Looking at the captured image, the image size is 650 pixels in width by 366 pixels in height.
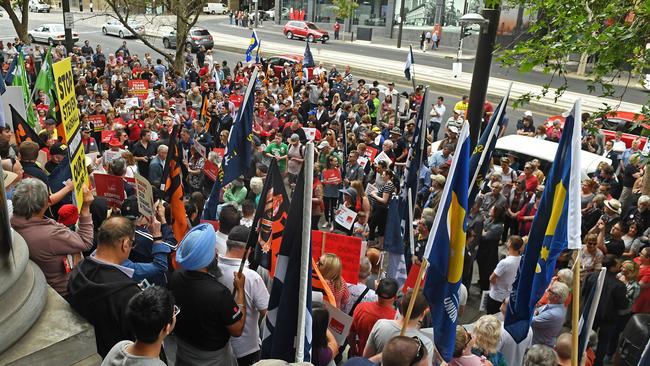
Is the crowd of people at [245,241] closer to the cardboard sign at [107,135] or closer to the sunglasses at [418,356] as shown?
the sunglasses at [418,356]

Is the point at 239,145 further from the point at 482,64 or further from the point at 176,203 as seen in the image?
the point at 482,64

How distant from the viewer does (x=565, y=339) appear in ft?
14.6

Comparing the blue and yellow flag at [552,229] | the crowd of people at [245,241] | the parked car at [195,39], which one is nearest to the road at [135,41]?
the parked car at [195,39]

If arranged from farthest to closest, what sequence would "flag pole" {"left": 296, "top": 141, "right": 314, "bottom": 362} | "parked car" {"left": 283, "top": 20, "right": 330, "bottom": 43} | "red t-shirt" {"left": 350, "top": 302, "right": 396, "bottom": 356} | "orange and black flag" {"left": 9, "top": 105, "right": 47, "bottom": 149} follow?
"parked car" {"left": 283, "top": 20, "right": 330, "bottom": 43}, "orange and black flag" {"left": 9, "top": 105, "right": 47, "bottom": 149}, "red t-shirt" {"left": 350, "top": 302, "right": 396, "bottom": 356}, "flag pole" {"left": 296, "top": 141, "right": 314, "bottom": 362}

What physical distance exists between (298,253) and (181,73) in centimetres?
1917

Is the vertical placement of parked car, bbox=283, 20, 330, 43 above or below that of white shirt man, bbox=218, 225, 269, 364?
above

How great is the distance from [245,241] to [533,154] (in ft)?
31.1

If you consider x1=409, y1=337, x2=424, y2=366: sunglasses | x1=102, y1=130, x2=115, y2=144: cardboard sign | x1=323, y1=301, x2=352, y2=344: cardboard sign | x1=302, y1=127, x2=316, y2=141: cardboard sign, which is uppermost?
x1=409, y1=337, x2=424, y2=366: sunglasses

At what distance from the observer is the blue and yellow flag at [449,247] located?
408 cm

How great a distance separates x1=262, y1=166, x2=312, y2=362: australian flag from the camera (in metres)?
3.71

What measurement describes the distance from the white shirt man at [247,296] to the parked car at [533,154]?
889 centimetres

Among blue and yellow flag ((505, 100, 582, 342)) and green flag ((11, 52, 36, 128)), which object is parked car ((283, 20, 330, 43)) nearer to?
green flag ((11, 52, 36, 128))

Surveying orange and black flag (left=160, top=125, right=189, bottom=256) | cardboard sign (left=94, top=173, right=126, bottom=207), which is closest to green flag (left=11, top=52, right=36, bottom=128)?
cardboard sign (left=94, top=173, right=126, bottom=207)

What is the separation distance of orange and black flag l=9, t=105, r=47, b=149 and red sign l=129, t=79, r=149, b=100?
23.1 feet
